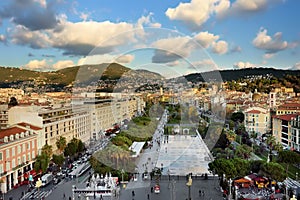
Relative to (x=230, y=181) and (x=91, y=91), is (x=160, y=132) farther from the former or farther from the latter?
(x=230, y=181)

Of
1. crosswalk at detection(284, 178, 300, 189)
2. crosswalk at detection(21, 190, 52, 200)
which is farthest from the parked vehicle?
crosswalk at detection(284, 178, 300, 189)

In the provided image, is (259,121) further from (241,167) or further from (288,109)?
(241,167)

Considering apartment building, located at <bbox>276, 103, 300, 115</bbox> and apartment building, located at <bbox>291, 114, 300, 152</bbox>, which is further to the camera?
apartment building, located at <bbox>276, 103, 300, 115</bbox>

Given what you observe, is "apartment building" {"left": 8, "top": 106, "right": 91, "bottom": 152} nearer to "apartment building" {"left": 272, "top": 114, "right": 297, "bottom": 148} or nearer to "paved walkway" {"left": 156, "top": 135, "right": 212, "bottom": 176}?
"paved walkway" {"left": 156, "top": 135, "right": 212, "bottom": 176}

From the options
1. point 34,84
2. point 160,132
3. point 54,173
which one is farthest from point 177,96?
point 54,173

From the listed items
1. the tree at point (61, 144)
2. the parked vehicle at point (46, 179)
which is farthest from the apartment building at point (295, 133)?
the parked vehicle at point (46, 179)

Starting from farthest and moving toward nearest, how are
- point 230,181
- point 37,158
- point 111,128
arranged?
1. point 111,128
2. point 37,158
3. point 230,181

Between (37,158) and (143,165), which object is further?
(143,165)
